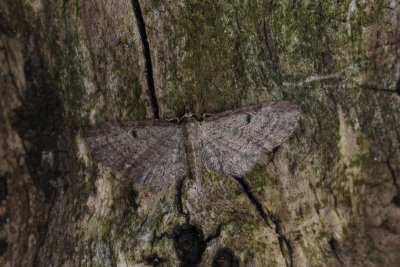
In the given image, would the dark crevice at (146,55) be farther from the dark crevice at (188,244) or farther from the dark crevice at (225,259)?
the dark crevice at (225,259)

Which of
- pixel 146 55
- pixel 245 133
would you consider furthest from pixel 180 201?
pixel 146 55

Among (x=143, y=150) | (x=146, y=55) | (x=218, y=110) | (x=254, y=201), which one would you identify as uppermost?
(x=146, y=55)

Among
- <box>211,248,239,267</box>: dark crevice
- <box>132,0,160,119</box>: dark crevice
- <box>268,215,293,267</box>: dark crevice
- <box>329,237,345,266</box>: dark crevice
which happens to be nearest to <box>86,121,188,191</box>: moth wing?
<box>132,0,160,119</box>: dark crevice

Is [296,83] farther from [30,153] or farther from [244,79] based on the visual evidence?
[30,153]

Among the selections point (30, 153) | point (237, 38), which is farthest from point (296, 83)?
point (30, 153)

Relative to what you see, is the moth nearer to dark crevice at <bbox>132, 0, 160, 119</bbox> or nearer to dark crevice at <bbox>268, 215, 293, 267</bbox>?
dark crevice at <bbox>132, 0, 160, 119</bbox>

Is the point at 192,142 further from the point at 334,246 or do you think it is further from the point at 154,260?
the point at 334,246

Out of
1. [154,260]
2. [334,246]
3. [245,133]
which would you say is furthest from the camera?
[245,133]
